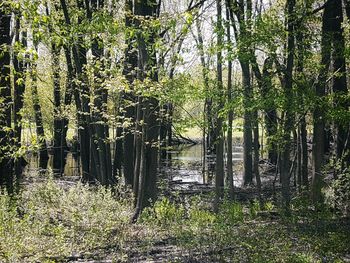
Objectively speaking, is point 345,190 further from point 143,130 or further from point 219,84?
point 143,130

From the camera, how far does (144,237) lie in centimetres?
875

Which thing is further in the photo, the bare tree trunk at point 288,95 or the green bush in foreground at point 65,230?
the bare tree trunk at point 288,95

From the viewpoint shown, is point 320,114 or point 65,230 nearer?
point 65,230

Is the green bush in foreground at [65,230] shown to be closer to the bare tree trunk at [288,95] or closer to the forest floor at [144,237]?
the forest floor at [144,237]

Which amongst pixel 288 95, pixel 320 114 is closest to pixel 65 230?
pixel 288 95

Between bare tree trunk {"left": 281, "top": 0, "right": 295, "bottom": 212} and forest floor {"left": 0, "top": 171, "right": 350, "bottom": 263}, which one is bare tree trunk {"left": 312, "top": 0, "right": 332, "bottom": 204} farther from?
forest floor {"left": 0, "top": 171, "right": 350, "bottom": 263}

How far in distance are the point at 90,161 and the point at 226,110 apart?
8117mm

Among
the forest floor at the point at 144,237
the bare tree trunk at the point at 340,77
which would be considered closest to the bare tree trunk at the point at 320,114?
the bare tree trunk at the point at 340,77

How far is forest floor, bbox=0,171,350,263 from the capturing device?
659 cm

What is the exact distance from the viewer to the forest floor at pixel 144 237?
6594mm

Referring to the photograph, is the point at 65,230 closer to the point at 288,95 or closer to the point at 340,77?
the point at 288,95

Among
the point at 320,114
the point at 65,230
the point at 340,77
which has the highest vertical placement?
the point at 340,77

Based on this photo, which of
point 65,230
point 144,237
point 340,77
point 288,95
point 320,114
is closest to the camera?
point 65,230

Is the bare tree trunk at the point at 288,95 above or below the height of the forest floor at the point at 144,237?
above
